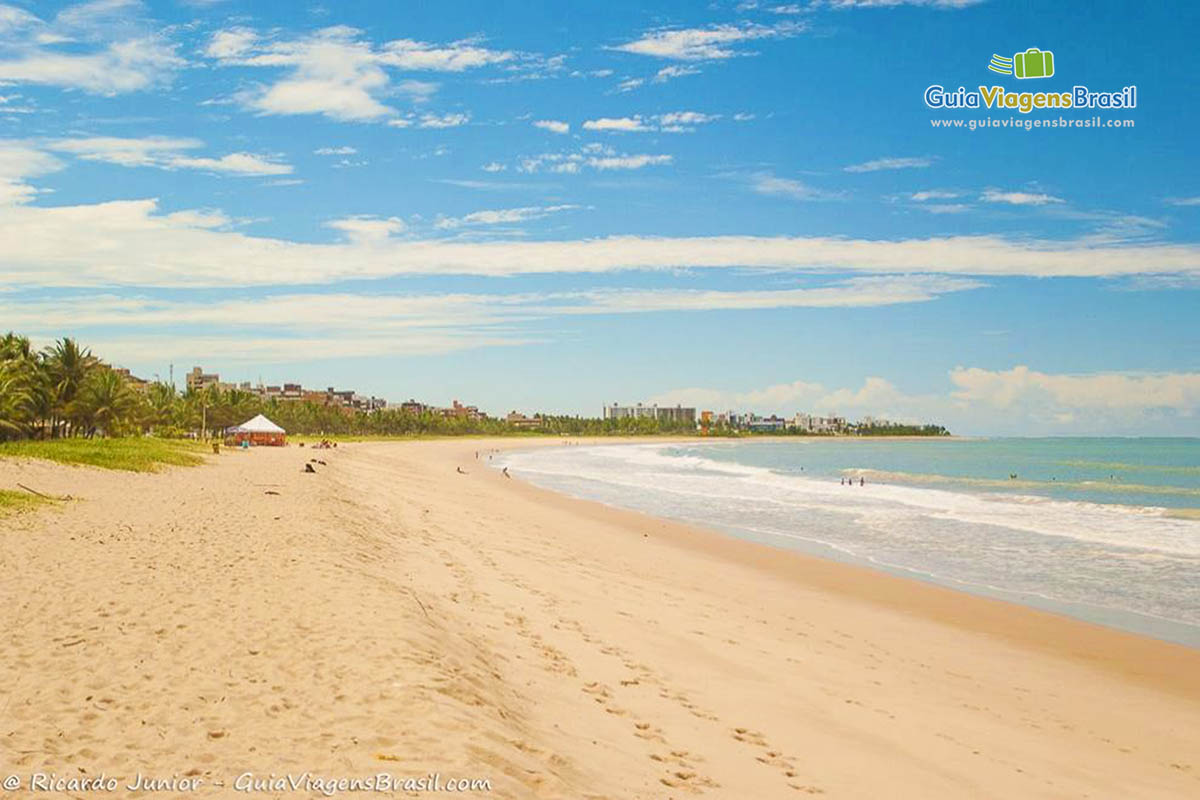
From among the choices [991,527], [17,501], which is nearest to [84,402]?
[17,501]

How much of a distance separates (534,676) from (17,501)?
1596cm

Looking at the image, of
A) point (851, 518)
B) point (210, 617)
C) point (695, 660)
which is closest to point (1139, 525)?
point (851, 518)

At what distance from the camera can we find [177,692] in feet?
23.5

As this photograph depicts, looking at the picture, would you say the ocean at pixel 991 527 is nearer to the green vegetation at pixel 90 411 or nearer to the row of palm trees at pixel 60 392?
the green vegetation at pixel 90 411

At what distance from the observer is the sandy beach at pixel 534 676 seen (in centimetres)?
630

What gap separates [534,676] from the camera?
29.1 ft

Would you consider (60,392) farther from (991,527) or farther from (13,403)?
(991,527)

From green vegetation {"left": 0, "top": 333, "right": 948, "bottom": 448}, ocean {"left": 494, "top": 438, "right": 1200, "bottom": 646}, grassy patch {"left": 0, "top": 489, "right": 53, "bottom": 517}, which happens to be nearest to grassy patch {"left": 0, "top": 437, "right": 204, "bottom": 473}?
green vegetation {"left": 0, "top": 333, "right": 948, "bottom": 448}

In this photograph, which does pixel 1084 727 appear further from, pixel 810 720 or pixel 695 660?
pixel 695 660

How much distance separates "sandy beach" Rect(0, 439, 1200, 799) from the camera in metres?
6.30

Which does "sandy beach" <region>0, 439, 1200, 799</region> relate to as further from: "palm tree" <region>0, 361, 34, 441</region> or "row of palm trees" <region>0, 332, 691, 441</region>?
"row of palm trees" <region>0, 332, 691, 441</region>

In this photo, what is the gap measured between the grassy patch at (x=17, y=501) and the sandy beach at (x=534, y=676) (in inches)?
26.5

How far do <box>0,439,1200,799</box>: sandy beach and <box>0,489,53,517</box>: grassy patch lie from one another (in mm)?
672

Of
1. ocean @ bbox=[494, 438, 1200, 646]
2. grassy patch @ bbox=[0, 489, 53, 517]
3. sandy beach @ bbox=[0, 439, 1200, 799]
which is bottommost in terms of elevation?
ocean @ bbox=[494, 438, 1200, 646]
